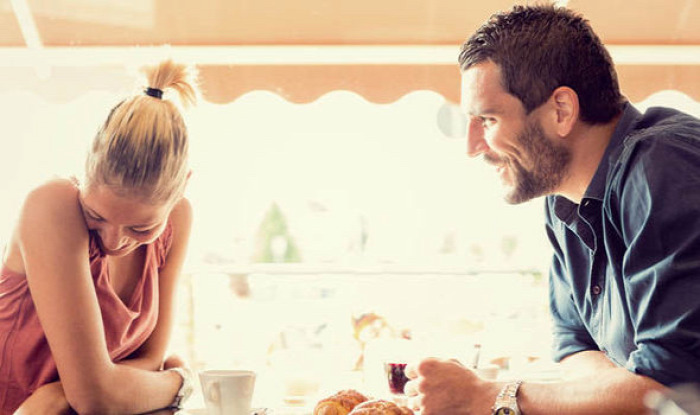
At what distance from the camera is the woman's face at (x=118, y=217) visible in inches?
62.9

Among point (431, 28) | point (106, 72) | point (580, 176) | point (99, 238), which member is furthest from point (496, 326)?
point (99, 238)

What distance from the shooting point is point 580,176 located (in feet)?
6.13

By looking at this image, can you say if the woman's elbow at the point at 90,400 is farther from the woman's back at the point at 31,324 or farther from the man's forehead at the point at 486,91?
the man's forehead at the point at 486,91

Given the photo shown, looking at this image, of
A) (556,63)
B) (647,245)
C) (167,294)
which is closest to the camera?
(647,245)

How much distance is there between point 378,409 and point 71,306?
717 millimetres

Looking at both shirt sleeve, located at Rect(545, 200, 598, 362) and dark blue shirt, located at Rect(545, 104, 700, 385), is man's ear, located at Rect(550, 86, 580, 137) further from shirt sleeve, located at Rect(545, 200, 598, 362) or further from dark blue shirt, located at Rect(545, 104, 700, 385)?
shirt sleeve, located at Rect(545, 200, 598, 362)

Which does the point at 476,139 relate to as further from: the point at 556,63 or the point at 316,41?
the point at 316,41

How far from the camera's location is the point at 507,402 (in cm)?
146

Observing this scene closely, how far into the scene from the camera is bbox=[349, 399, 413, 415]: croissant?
1223mm

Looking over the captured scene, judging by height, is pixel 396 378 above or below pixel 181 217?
below

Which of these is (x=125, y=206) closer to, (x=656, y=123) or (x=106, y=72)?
(x=656, y=123)

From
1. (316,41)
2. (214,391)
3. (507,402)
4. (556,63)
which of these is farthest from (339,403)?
(316,41)

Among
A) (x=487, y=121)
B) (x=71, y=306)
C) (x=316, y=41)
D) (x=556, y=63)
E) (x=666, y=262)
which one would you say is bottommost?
(x=71, y=306)

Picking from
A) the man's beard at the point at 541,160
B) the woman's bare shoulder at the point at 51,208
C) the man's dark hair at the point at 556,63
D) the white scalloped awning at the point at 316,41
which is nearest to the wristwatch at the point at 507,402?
the man's beard at the point at 541,160
